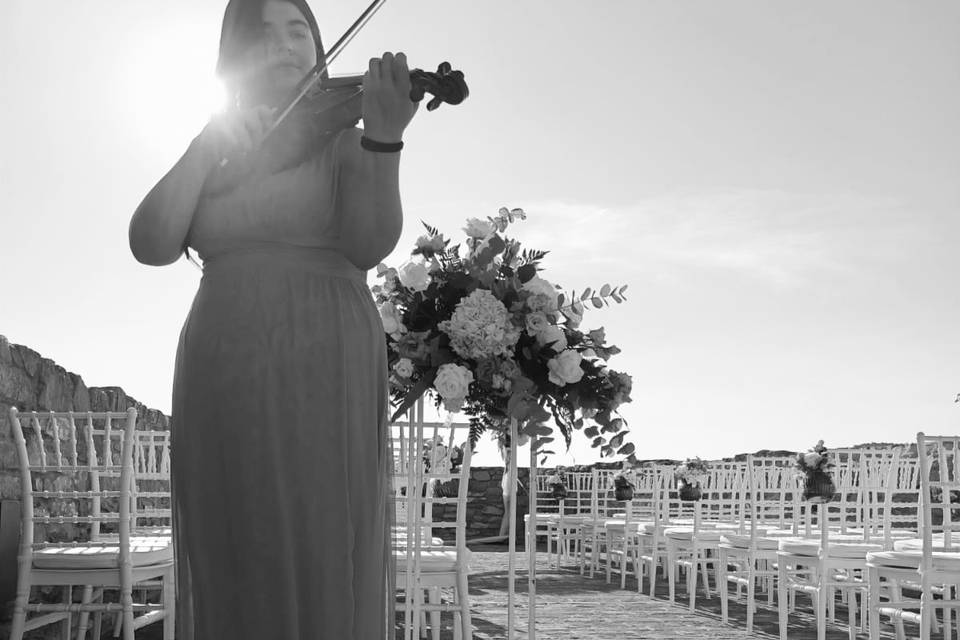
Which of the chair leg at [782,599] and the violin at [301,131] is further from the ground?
the violin at [301,131]

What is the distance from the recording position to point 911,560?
443 centimetres

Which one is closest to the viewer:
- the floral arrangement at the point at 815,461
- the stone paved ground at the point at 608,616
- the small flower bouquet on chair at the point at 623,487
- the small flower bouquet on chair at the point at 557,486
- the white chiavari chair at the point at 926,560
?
the white chiavari chair at the point at 926,560

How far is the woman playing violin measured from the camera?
4.63 feet

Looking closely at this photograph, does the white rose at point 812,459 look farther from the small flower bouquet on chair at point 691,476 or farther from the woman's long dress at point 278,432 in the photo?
the woman's long dress at point 278,432

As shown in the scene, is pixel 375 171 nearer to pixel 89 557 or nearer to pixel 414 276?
pixel 414 276

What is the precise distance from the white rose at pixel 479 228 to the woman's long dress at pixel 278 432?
1442mm

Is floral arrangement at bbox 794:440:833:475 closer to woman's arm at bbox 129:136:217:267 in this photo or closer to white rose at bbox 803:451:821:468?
white rose at bbox 803:451:821:468

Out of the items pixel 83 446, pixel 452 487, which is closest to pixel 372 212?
pixel 83 446

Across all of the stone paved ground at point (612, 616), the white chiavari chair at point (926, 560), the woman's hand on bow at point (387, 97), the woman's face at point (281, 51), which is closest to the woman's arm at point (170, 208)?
the woman's face at point (281, 51)

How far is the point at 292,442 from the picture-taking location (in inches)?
56.0

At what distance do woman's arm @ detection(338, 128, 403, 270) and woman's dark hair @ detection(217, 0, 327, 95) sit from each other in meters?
0.23

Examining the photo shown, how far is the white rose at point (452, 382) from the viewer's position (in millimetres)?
2625

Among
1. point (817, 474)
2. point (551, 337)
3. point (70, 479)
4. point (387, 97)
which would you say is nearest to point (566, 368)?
point (551, 337)

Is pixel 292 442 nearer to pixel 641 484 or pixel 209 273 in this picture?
pixel 209 273
